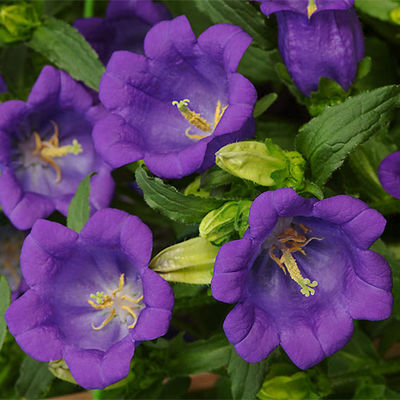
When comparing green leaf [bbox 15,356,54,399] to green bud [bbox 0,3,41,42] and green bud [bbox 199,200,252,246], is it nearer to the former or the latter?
green bud [bbox 199,200,252,246]

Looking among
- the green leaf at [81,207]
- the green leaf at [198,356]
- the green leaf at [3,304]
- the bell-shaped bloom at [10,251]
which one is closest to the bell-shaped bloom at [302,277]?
the green leaf at [198,356]

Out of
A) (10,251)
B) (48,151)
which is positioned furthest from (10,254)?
(48,151)

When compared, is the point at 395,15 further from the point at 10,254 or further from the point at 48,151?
the point at 10,254

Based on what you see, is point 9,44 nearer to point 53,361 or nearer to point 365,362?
point 53,361

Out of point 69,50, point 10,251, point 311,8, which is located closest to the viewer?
point 311,8

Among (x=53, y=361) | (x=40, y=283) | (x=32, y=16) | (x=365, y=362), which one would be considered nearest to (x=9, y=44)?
(x=32, y=16)

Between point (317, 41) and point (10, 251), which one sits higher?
point (317, 41)

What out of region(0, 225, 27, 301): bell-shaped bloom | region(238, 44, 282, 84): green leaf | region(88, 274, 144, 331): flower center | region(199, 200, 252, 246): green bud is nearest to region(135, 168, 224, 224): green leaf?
region(199, 200, 252, 246): green bud
